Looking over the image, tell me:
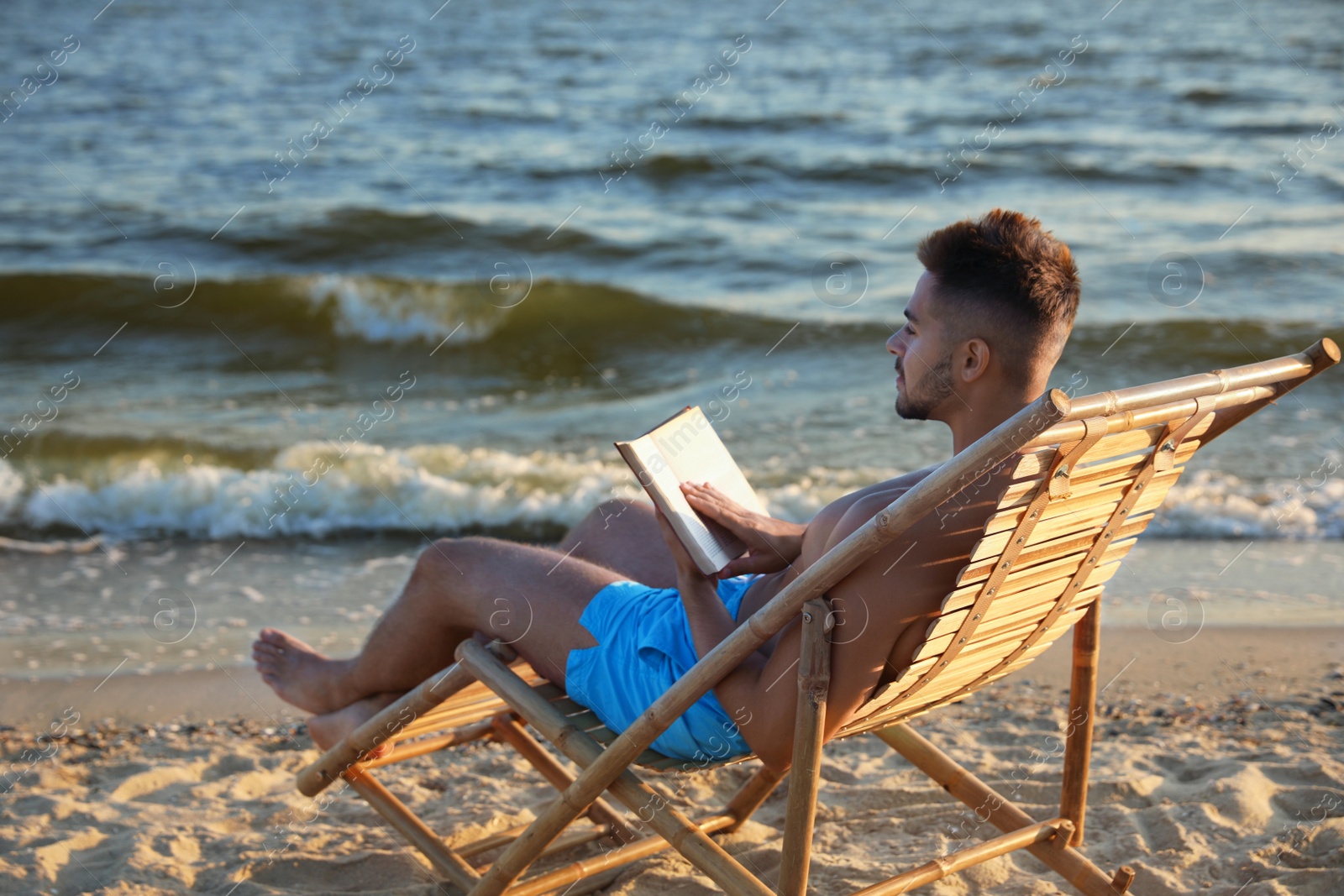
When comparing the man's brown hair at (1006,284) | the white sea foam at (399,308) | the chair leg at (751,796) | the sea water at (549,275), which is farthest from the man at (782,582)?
the white sea foam at (399,308)

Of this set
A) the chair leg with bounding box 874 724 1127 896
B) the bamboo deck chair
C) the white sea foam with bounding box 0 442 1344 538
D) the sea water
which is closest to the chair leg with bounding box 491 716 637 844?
the bamboo deck chair

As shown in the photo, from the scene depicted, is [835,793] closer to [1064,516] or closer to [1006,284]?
[1064,516]

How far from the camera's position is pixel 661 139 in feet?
45.2

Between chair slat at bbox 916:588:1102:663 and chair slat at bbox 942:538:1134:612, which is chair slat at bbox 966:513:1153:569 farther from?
chair slat at bbox 916:588:1102:663

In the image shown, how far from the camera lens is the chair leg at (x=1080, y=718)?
8.41 feet

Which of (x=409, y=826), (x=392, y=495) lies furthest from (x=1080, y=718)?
(x=392, y=495)

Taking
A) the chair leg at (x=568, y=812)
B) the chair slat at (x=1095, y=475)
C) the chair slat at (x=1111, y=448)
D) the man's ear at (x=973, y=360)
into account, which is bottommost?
the chair leg at (x=568, y=812)

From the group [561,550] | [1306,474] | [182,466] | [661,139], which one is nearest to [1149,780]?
[561,550]

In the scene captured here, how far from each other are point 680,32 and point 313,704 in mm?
19019

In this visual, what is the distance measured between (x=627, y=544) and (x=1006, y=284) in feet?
3.89

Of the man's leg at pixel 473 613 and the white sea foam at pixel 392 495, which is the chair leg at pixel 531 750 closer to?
the man's leg at pixel 473 613

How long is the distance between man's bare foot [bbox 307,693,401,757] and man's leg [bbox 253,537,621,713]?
11 millimetres

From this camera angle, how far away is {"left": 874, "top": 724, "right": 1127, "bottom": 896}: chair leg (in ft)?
8.37

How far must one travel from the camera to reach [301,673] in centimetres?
296
